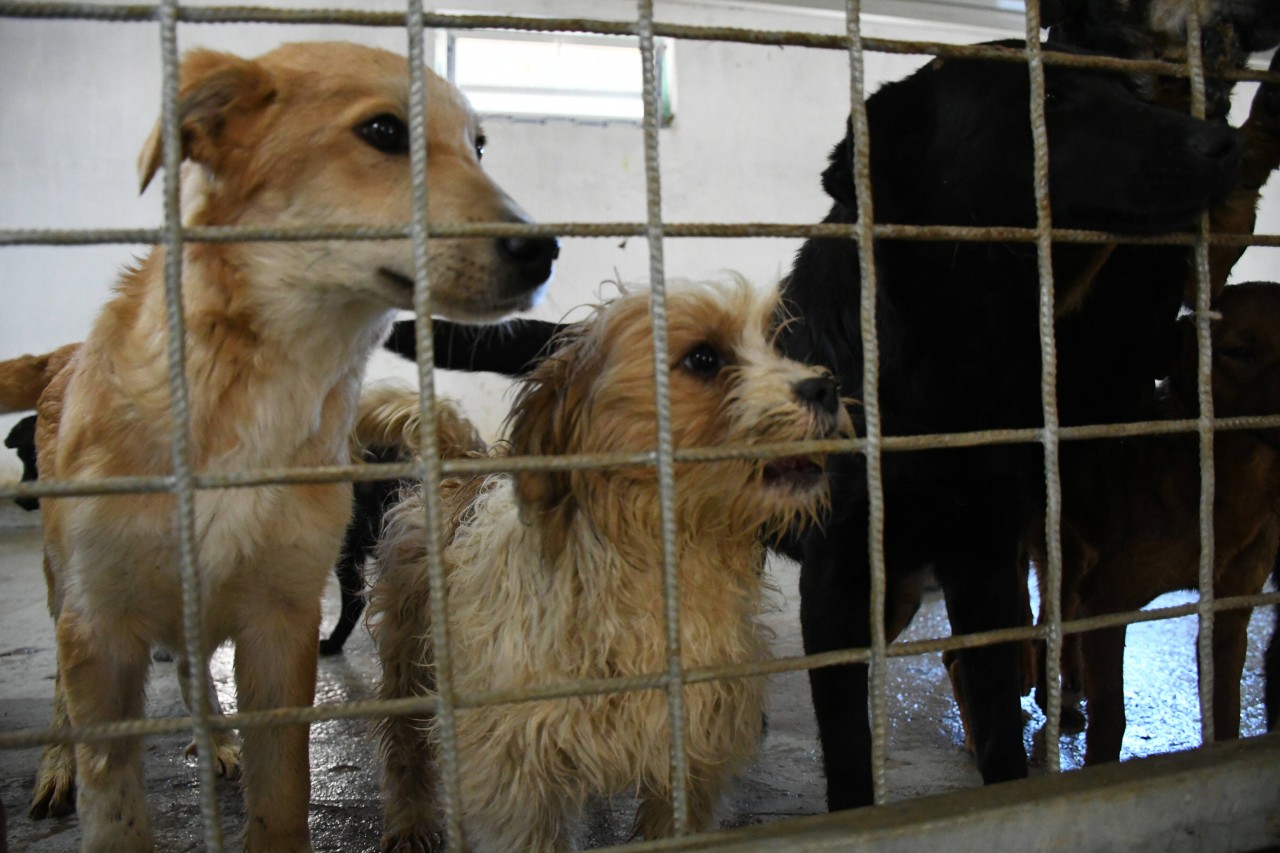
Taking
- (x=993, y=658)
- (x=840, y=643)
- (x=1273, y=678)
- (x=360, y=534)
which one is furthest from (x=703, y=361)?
(x=360, y=534)

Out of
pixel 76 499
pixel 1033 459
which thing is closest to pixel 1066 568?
pixel 1033 459

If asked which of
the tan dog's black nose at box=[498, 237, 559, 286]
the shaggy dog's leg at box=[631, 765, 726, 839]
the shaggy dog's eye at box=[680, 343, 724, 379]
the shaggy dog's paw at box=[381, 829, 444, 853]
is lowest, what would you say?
the shaggy dog's paw at box=[381, 829, 444, 853]

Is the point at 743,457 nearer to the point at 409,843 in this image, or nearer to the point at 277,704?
the point at 277,704

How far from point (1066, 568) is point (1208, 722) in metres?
1.05

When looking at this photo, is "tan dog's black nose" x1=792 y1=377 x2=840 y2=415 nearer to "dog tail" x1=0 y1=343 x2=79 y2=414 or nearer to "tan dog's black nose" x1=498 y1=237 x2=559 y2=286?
"tan dog's black nose" x1=498 y1=237 x2=559 y2=286

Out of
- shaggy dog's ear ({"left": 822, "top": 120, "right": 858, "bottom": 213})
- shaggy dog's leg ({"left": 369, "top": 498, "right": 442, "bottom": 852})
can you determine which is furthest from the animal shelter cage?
shaggy dog's leg ({"left": 369, "top": 498, "right": 442, "bottom": 852})

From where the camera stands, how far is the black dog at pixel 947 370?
6.97ft

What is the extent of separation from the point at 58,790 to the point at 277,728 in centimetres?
91

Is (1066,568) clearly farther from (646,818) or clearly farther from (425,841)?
(425,841)

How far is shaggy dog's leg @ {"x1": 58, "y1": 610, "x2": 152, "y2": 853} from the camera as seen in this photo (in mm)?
1883

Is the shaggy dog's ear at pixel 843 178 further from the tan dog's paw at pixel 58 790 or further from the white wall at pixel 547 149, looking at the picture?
the white wall at pixel 547 149

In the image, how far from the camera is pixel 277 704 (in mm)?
2043

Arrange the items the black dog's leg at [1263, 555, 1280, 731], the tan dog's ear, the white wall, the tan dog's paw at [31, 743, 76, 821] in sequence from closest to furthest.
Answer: the tan dog's ear, the tan dog's paw at [31, 743, 76, 821], the black dog's leg at [1263, 555, 1280, 731], the white wall

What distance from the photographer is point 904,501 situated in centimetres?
217
